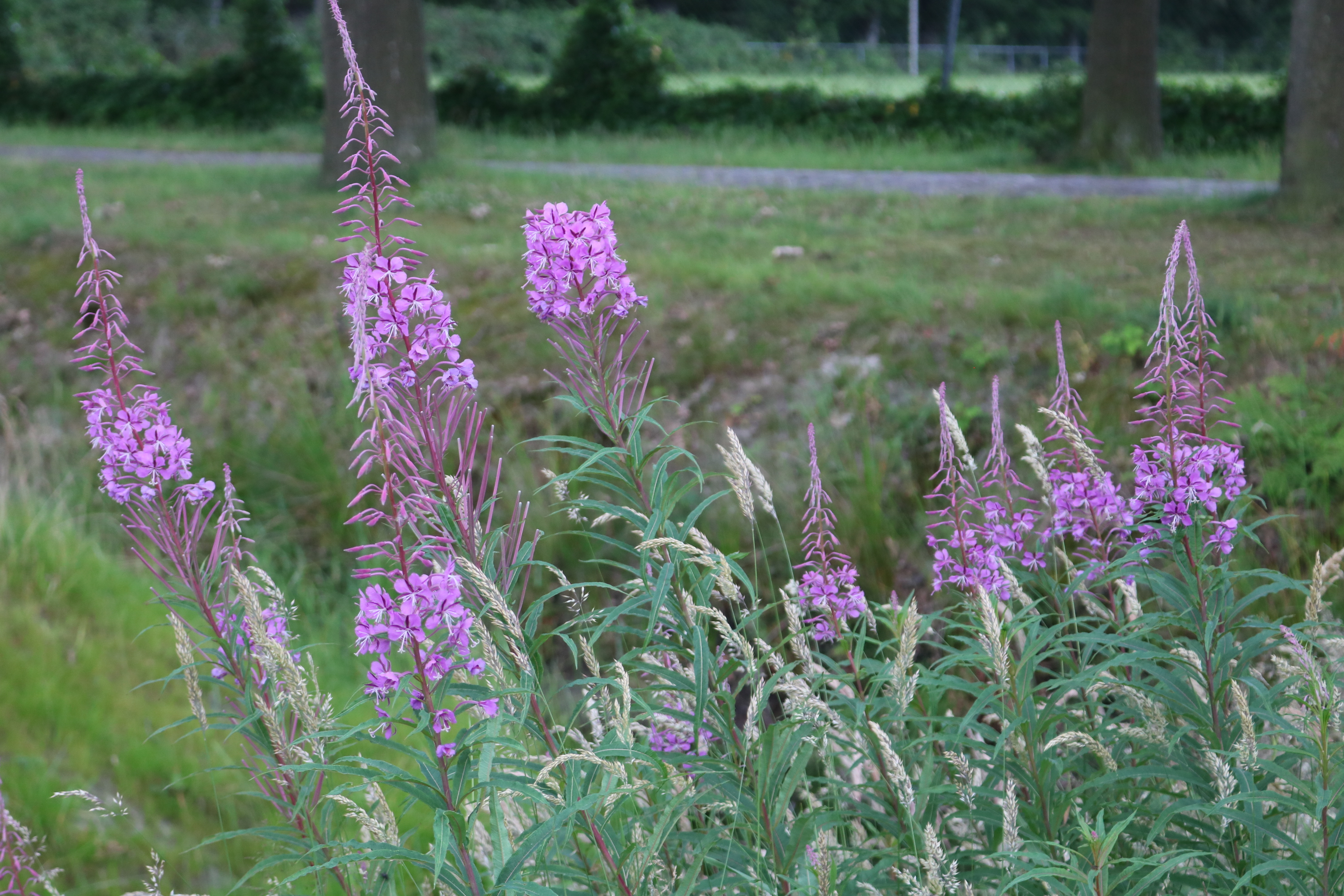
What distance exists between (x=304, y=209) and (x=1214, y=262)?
730 centimetres

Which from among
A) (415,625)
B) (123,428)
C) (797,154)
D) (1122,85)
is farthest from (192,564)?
(797,154)

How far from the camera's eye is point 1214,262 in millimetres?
6074

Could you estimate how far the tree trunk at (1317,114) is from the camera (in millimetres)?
7062

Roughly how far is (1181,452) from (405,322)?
1.29 metres

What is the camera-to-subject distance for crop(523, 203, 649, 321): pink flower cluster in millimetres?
1729

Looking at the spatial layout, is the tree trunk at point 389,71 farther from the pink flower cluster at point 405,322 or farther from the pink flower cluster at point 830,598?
the pink flower cluster at point 405,322

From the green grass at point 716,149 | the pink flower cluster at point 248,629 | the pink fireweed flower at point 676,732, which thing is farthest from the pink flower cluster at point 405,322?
the green grass at point 716,149

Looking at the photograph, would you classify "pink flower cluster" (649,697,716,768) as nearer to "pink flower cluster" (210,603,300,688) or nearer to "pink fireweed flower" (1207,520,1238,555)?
"pink flower cluster" (210,603,300,688)

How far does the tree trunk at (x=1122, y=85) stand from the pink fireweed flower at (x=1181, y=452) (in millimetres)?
9844

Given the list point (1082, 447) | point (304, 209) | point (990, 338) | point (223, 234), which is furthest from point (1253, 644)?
point (304, 209)

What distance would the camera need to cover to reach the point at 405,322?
1.57 metres

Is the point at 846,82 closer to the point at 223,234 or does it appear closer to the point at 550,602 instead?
the point at 223,234

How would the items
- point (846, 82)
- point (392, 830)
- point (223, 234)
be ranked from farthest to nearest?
1. point (846, 82)
2. point (223, 234)
3. point (392, 830)

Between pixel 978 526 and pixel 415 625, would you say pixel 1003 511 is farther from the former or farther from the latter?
pixel 415 625
